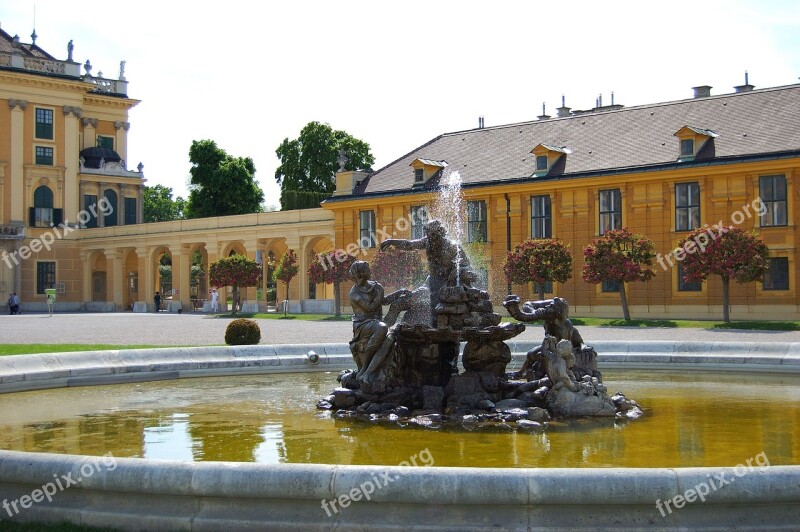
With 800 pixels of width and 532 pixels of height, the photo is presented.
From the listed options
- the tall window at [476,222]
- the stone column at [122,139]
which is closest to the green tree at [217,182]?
the stone column at [122,139]

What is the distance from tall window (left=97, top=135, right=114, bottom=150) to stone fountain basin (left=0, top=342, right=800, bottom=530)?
72995 mm

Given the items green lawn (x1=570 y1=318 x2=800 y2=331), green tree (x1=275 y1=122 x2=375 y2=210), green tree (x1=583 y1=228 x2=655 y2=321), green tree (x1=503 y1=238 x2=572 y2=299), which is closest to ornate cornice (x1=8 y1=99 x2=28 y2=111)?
green tree (x1=275 y1=122 x2=375 y2=210)

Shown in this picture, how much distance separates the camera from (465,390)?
12.5m

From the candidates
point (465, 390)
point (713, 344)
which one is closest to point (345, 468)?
point (465, 390)

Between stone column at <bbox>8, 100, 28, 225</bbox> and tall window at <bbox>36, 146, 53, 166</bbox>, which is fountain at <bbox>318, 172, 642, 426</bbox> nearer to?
stone column at <bbox>8, 100, 28, 225</bbox>

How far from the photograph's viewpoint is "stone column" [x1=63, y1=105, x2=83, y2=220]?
7081cm

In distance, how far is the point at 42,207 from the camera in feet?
229

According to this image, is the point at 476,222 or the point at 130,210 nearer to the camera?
the point at 476,222

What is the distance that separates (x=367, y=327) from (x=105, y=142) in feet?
226

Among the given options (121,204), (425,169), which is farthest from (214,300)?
(121,204)

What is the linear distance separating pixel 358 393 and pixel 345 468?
6.12 metres

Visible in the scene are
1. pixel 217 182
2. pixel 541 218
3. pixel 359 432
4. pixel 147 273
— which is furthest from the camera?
pixel 217 182

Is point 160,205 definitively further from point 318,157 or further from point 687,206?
point 687,206

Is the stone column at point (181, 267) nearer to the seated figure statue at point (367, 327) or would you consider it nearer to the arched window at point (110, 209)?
the arched window at point (110, 209)
